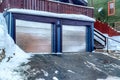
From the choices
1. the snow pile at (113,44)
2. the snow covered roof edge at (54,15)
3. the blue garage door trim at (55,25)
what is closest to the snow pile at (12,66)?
the blue garage door trim at (55,25)

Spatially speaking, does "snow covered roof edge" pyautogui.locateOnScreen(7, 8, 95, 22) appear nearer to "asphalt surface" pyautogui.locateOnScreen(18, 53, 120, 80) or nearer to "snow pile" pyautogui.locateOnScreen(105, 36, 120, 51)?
"snow pile" pyautogui.locateOnScreen(105, 36, 120, 51)

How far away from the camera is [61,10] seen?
15.5 m

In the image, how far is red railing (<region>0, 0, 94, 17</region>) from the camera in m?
13.3

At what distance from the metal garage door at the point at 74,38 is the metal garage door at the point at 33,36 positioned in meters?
1.32

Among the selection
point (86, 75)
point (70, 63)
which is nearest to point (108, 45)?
point (70, 63)

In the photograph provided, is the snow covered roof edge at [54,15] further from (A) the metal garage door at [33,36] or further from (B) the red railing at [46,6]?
(A) the metal garage door at [33,36]

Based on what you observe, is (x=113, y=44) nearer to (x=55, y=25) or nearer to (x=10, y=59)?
(x=55, y=25)

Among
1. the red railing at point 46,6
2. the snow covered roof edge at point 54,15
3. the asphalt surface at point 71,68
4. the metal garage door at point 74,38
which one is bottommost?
the asphalt surface at point 71,68

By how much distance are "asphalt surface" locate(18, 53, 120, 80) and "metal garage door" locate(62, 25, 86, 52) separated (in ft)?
5.99

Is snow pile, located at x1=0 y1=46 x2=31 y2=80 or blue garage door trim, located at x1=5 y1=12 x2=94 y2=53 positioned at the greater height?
blue garage door trim, located at x1=5 y1=12 x2=94 y2=53

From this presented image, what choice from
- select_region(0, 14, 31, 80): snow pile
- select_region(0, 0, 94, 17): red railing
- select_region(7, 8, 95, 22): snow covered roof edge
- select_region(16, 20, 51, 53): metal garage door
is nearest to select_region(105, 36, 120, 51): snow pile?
select_region(7, 8, 95, 22): snow covered roof edge

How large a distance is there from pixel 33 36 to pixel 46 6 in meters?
2.16

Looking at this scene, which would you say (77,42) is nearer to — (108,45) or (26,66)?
(108,45)

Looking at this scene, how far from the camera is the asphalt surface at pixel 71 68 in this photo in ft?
31.3
